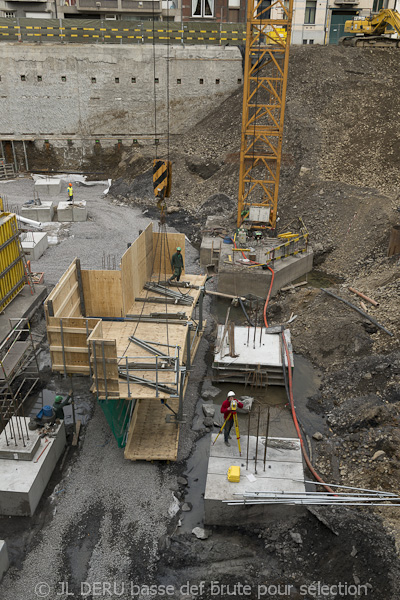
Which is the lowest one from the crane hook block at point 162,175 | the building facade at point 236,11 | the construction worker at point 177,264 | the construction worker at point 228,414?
the construction worker at point 228,414

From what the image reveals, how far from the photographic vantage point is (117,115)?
1410 inches

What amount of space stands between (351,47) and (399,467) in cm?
3239

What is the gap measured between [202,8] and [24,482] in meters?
45.6

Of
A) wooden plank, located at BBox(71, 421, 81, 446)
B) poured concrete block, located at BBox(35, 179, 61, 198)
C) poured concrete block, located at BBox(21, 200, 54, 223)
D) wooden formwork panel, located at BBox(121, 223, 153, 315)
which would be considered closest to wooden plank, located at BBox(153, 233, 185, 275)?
wooden formwork panel, located at BBox(121, 223, 153, 315)

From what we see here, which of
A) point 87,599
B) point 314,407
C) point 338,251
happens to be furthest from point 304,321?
point 87,599

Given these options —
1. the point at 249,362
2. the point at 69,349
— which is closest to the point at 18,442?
the point at 69,349

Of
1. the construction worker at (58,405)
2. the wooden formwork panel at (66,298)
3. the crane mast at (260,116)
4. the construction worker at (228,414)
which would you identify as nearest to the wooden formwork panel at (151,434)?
the construction worker at (228,414)

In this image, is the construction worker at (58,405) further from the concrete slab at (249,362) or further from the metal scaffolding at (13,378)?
the concrete slab at (249,362)

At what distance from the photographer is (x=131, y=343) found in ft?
38.1

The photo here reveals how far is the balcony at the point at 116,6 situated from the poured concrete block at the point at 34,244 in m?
32.1

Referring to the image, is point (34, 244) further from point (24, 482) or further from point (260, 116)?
point (24, 482)

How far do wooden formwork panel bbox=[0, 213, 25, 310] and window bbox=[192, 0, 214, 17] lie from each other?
3833 cm

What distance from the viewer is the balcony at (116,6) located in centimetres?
4366

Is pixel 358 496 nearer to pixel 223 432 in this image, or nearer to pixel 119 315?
pixel 223 432
